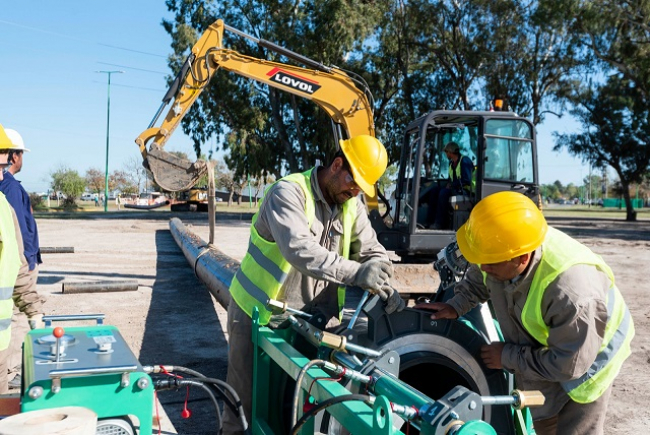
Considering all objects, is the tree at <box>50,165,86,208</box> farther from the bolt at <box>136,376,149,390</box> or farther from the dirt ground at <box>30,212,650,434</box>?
the bolt at <box>136,376,149,390</box>

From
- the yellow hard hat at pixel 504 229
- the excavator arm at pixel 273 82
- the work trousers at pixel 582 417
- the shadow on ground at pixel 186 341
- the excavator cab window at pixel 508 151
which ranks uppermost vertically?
the excavator arm at pixel 273 82

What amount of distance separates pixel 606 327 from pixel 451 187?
646 cm

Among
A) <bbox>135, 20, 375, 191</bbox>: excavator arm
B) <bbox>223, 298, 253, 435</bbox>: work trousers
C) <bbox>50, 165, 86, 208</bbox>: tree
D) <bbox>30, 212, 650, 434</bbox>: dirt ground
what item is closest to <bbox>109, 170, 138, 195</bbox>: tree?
<bbox>50, 165, 86, 208</bbox>: tree

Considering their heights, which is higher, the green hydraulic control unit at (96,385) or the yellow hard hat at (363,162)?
Answer: the yellow hard hat at (363,162)

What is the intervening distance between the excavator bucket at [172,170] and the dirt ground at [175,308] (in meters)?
1.66

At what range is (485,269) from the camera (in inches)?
110

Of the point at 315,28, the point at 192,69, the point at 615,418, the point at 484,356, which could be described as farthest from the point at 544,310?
the point at 315,28

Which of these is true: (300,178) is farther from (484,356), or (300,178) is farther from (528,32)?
(528,32)

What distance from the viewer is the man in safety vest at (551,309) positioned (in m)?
2.59

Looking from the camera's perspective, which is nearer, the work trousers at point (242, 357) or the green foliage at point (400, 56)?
the work trousers at point (242, 357)

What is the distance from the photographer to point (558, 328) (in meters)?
2.59

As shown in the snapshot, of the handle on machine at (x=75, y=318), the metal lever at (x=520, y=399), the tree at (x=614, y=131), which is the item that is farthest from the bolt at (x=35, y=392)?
the tree at (x=614, y=131)

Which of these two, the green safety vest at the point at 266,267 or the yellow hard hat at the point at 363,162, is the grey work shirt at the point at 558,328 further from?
the green safety vest at the point at 266,267

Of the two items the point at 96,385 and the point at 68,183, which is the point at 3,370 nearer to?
the point at 96,385
